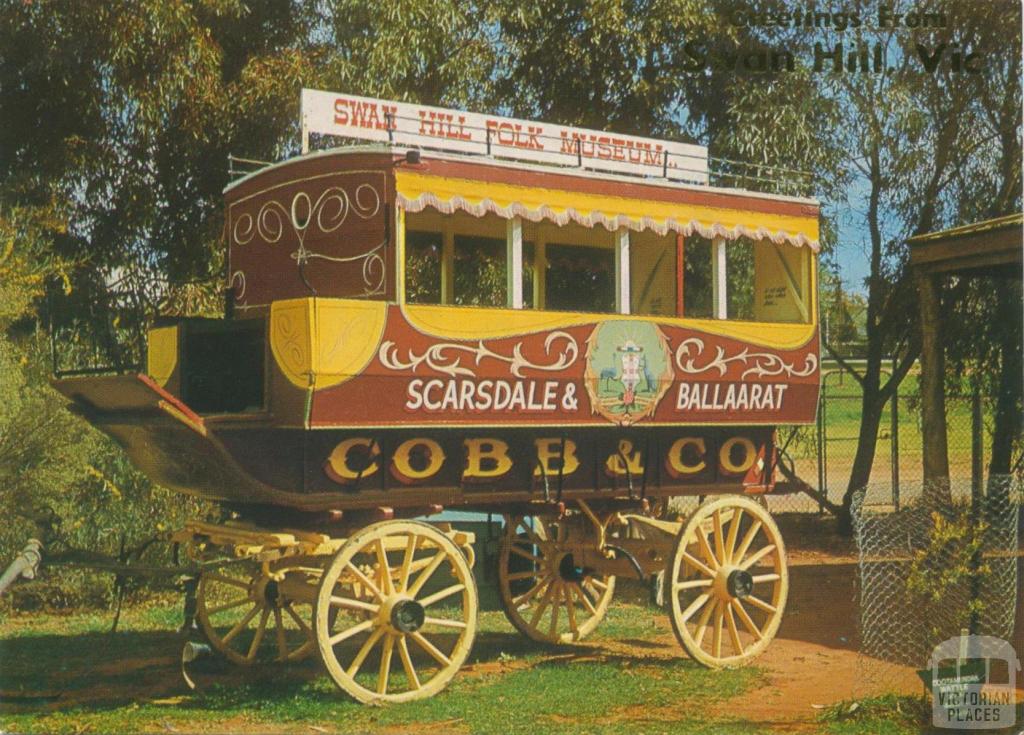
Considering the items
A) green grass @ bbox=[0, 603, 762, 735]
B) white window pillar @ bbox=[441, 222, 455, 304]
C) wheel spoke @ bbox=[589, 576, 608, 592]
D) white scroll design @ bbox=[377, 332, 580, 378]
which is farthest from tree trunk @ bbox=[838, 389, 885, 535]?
white scroll design @ bbox=[377, 332, 580, 378]

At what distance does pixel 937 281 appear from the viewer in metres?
10.9

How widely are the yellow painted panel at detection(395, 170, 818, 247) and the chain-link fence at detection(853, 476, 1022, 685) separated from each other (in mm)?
Answer: 2211

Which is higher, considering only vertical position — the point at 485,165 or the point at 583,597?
the point at 485,165

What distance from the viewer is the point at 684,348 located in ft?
28.8

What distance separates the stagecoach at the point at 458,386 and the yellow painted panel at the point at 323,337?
0.05ft

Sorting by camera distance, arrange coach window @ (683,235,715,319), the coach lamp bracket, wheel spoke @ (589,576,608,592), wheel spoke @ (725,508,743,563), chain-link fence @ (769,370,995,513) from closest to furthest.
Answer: the coach lamp bracket < wheel spoke @ (725,508,743,563) < wheel spoke @ (589,576,608,592) < coach window @ (683,235,715,319) < chain-link fence @ (769,370,995,513)

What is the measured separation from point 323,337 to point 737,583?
3.69m

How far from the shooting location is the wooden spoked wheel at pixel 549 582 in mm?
9844

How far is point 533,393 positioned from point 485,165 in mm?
1497

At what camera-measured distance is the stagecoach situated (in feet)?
24.6

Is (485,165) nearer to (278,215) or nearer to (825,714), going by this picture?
(278,215)

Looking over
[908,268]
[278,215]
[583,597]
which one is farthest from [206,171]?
[908,268]

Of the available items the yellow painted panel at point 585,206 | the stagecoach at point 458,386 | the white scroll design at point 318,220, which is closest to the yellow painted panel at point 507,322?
the stagecoach at point 458,386

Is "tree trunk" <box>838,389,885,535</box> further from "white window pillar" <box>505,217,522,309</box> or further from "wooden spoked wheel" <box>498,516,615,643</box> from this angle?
"white window pillar" <box>505,217,522,309</box>
